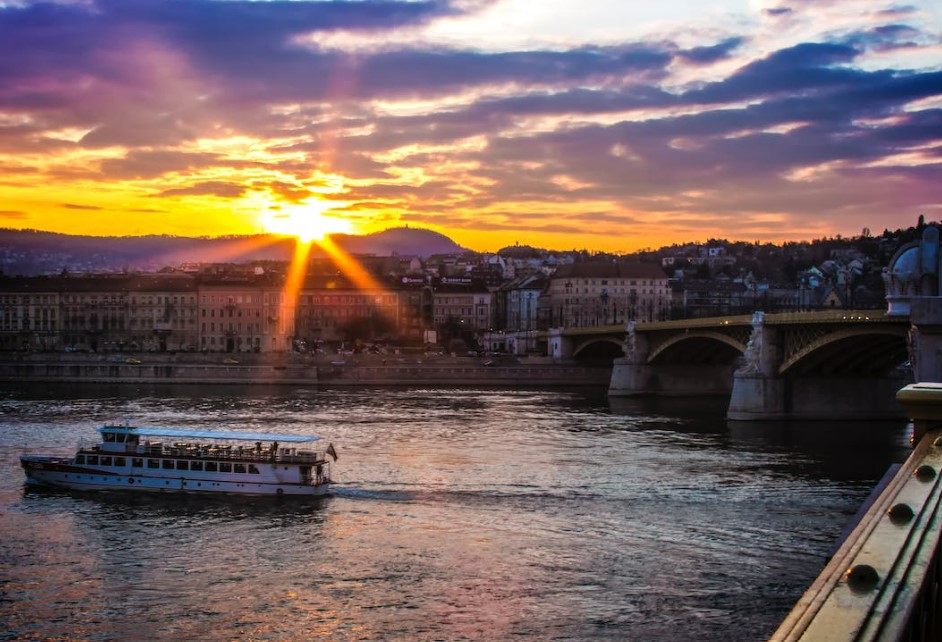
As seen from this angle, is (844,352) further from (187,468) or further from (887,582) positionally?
(887,582)

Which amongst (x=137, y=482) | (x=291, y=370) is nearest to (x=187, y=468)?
(x=137, y=482)

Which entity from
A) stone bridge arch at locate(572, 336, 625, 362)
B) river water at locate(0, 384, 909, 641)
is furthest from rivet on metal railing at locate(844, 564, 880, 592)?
stone bridge arch at locate(572, 336, 625, 362)

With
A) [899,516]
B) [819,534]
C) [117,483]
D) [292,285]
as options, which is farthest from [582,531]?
[292,285]

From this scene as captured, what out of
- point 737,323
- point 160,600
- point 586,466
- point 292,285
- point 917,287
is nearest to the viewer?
point 160,600

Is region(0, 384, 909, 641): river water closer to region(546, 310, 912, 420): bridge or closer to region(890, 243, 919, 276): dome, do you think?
region(546, 310, 912, 420): bridge

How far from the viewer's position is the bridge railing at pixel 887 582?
3.98 metres

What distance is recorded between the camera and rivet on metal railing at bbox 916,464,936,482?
6961mm

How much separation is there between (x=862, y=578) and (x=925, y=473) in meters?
2.79

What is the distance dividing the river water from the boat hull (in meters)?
0.61

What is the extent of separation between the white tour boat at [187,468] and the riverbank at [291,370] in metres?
47.1

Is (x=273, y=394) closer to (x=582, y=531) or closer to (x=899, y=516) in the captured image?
(x=582, y=531)

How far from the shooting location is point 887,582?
4.57 m

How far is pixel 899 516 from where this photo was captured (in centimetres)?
571

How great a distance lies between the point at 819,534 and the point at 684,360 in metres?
47.0
